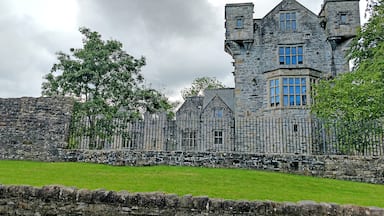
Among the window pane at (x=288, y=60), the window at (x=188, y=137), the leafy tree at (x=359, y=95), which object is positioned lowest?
the window at (x=188, y=137)

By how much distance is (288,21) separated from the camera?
2745 centimetres

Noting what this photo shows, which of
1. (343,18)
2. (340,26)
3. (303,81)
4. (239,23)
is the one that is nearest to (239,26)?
(239,23)

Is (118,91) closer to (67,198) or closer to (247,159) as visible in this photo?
(247,159)

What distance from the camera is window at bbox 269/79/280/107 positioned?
25.5 metres

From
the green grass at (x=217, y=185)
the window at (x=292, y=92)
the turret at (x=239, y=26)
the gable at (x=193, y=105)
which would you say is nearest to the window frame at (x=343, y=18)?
the window at (x=292, y=92)

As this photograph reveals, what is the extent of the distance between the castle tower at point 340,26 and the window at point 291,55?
2492 mm

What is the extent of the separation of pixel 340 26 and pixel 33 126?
23554 mm

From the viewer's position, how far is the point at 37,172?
427 inches

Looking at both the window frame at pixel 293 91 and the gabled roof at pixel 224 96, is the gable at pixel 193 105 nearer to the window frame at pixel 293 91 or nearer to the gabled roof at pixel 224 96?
the gabled roof at pixel 224 96

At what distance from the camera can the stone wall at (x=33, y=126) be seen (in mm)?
15070

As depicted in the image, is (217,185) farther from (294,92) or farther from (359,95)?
(294,92)

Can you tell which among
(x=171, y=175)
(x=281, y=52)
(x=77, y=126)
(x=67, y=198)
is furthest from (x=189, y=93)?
(x=67, y=198)

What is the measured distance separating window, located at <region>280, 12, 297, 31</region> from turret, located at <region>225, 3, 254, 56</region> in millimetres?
2615

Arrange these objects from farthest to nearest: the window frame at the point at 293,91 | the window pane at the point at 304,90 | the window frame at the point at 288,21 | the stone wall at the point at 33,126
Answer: the window frame at the point at 288,21
the window pane at the point at 304,90
the window frame at the point at 293,91
the stone wall at the point at 33,126
